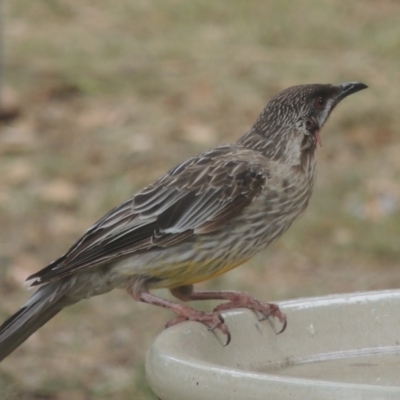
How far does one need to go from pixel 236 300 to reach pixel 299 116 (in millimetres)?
1038

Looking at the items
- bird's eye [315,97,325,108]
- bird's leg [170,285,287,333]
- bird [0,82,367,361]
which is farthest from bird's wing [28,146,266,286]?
bird's eye [315,97,325,108]

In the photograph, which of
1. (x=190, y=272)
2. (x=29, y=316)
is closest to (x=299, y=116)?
(x=190, y=272)

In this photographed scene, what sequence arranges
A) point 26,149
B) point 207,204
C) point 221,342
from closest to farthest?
point 221,342
point 207,204
point 26,149

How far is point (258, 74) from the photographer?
10625 mm

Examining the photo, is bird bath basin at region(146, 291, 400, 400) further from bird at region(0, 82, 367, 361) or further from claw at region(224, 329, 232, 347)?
bird at region(0, 82, 367, 361)

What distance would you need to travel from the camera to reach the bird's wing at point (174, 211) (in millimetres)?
4344

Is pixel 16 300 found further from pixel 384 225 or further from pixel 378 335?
pixel 378 335

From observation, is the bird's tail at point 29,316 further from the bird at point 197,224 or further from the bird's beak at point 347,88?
the bird's beak at point 347,88

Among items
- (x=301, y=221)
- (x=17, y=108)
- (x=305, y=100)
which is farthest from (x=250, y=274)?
(x=17, y=108)

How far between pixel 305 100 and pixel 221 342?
1.70 meters

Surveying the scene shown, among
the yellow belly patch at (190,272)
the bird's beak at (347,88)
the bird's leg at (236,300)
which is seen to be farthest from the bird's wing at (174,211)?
the bird's beak at (347,88)

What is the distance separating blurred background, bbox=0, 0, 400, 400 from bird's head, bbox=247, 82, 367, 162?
171cm

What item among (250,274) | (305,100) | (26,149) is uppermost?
(305,100)

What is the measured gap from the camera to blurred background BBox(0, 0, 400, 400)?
6570 mm
